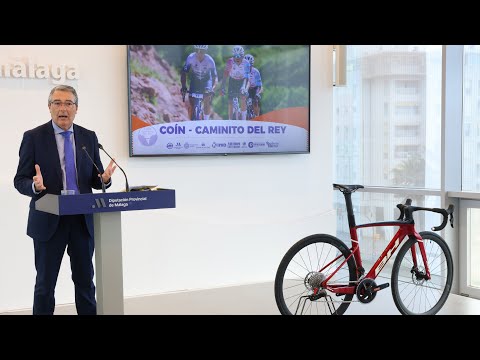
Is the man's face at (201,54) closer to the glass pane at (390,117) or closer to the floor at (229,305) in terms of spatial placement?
the glass pane at (390,117)

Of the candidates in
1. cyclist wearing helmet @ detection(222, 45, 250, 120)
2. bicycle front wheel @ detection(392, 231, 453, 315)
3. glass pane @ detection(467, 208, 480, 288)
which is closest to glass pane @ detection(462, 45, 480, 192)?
glass pane @ detection(467, 208, 480, 288)

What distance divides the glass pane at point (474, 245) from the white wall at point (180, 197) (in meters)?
1.22

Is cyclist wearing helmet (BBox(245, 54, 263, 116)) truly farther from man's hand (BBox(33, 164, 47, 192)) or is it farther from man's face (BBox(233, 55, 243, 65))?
man's hand (BBox(33, 164, 47, 192))

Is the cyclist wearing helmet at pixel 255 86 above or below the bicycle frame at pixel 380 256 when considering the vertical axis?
above

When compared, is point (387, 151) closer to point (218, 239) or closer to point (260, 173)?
point (260, 173)

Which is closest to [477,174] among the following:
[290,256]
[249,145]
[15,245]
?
[249,145]

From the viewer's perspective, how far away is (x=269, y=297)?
18.1 feet

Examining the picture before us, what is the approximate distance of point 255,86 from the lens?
5945 millimetres

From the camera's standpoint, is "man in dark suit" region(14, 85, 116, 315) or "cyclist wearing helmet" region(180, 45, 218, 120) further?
"cyclist wearing helmet" region(180, 45, 218, 120)

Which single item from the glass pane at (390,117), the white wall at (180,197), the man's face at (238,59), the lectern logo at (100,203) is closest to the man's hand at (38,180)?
the lectern logo at (100,203)

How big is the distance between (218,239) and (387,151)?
1837 millimetres

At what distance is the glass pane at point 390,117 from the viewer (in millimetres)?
6238

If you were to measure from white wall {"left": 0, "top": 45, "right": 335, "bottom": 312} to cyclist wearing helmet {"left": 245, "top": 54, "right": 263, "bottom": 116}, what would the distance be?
460mm

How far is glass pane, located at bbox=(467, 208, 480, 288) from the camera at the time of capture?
5.89 metres
